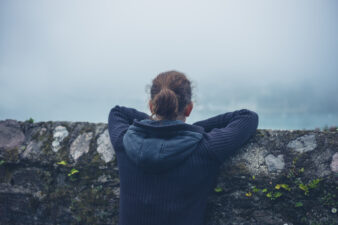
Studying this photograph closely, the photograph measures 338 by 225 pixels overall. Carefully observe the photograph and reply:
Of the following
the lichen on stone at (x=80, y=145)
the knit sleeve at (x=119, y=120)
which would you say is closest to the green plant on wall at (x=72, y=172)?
the lichen on stone at (x=80, y=145)

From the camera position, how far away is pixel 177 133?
1860 mm

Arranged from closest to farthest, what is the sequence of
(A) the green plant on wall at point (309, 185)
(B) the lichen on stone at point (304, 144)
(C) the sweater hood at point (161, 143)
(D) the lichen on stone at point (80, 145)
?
1. (C) the sweater hood at point (161, 143)
2. (A) the green plant on wall at point (309, 185)
3. (B) the lichen on stone at point (304, 144)
4. (D) the lichen on stone at point (80, 145)

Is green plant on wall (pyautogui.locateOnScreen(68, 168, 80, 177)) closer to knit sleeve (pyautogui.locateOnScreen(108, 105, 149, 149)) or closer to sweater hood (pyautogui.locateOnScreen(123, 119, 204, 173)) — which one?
knit sleeve (pyautogui.locateOnScreen(108, 105, 149, 149))

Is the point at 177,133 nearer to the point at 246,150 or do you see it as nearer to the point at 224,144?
the point at 224,144

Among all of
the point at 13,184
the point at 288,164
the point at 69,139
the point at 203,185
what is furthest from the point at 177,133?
the point at 13,184

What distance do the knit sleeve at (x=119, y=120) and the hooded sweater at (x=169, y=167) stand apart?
7.4 inches

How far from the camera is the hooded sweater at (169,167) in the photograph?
1785 millimetres

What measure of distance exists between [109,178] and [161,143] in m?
1.13

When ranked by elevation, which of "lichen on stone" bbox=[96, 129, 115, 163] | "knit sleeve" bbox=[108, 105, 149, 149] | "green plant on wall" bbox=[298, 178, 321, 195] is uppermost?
"knit sleeve" bbox=[108, 105, 149, 149]

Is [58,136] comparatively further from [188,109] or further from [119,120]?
[188,109]

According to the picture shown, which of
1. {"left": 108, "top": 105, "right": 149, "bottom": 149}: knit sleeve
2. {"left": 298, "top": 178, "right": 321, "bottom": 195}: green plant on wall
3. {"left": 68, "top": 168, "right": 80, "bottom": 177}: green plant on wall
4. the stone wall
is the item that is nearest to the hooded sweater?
{"left": 108, "top": 105, "right": 149, "bottom": 149}: knit sleeve

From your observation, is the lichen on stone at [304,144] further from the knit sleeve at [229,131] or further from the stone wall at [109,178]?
the knit sleeve at [229,131]

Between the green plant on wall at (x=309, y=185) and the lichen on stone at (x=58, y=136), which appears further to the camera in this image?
the lichen on stone at (x=58, y=136)

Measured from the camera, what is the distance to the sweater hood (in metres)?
1.75
